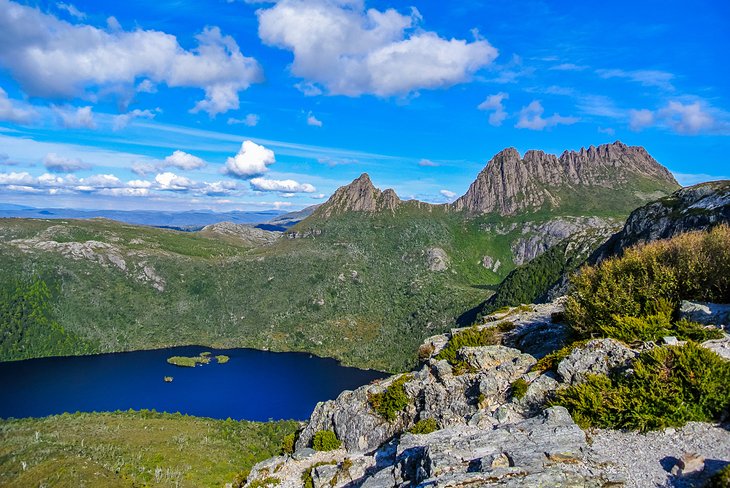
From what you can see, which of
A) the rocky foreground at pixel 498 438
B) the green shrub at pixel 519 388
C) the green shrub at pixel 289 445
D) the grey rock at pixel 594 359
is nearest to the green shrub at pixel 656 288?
the rocky foreground at pixel 498 438

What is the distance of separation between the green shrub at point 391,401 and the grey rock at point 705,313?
21.3 metres

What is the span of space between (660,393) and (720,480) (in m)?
6.96

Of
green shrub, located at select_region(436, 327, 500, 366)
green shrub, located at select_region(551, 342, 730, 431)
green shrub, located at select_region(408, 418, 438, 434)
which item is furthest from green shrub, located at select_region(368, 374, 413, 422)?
green shrub, located at select_region(551, 342, 730, 431)

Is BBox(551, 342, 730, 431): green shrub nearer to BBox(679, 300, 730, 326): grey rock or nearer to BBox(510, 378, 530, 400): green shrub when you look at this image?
BBox(510, 378, 530, 400): green shrub

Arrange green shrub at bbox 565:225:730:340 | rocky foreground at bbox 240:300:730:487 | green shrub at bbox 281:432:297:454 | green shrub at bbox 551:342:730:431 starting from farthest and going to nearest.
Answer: green shrub at bbox 281:432:297:454, green shrub at bbox 565:225:730:340, green shrub at bbox 551:342:730:431, rocky foreground at bbox 240:300:730:487

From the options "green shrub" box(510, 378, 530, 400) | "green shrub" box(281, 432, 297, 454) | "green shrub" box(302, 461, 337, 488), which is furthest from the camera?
"green shrub" box(281, 432, 297, 454)

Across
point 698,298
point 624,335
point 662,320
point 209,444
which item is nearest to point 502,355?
point 624,335

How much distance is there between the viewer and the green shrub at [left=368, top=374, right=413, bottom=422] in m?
34.3

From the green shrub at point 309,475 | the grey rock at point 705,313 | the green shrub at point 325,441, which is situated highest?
the grey rock at point 705,313

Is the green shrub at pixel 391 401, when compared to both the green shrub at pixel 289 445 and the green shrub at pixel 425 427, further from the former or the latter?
the green shrub at pixel 289 445

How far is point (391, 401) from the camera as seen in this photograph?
34750mm

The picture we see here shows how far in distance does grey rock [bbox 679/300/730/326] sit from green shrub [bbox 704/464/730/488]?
58.2 ft

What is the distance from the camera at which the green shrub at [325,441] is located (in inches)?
1380

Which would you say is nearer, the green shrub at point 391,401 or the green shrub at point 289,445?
the green shrub at point 391,401
